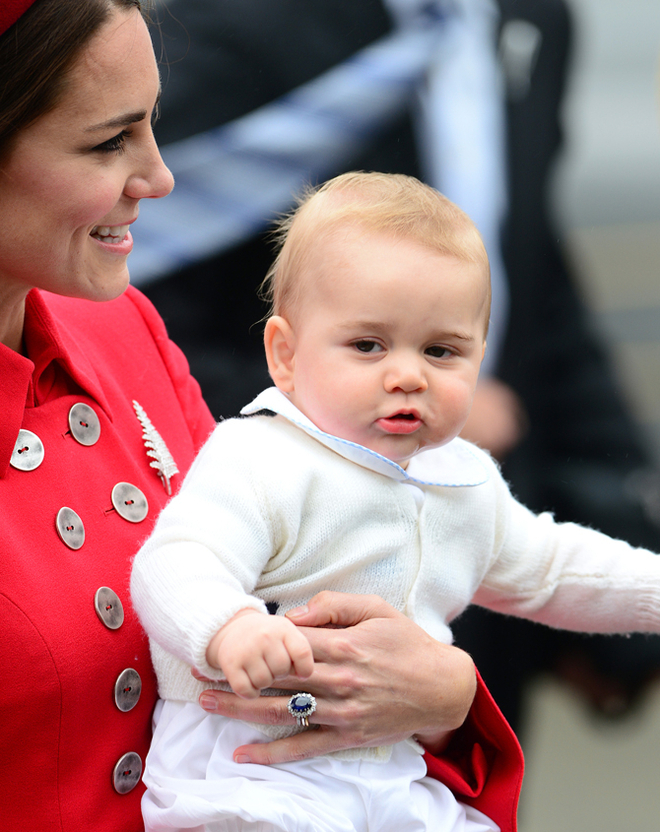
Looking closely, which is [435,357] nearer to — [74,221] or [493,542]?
[493,542]

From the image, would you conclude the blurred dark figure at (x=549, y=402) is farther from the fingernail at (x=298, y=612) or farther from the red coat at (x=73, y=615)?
the fingernail at (x=298, y=612)

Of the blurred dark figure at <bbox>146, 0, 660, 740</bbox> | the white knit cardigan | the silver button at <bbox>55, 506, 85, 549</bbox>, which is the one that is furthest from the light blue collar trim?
the blurred dark figure at <bbox>146, 0, 660, 740</bbox>

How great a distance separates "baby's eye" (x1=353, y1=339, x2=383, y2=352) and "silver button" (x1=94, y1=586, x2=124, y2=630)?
15.3 inches

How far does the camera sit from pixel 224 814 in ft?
3.00

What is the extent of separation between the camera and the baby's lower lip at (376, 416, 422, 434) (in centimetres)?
101

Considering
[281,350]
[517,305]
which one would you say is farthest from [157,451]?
[517,305]

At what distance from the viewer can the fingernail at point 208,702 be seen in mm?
955

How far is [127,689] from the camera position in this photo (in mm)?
1018

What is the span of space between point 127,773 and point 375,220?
688mm

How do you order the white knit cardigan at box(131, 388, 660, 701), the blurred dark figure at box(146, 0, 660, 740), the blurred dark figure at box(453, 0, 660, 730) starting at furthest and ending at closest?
the blurred dark figure at box(453, 0, 660, 730) → the blurred dark figure at box(146, 0, 660, 740) → the white knit cardigan at box(131, 388, 660, 701)

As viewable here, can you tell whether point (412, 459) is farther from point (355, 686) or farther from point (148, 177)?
point (148, 177)

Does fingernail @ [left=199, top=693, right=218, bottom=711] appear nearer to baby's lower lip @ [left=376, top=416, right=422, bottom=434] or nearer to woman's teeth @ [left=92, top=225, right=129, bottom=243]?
baby's lower lip @ [left=376, top=416, right=422, bottom=434]

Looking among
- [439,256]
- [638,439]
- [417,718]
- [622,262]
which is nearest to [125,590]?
[417,718]

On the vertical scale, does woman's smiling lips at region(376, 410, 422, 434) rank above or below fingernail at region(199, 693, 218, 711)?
above
